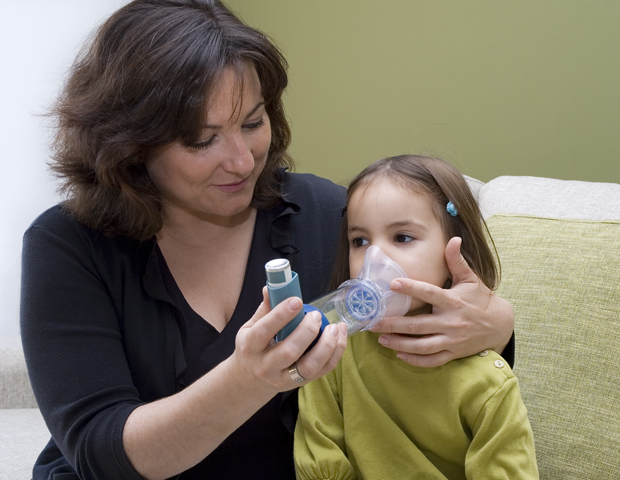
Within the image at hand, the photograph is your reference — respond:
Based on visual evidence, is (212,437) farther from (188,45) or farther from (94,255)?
(188,45)

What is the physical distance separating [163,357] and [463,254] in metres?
0.66

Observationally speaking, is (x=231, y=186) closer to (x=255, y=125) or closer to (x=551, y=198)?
(x=255, y=125)

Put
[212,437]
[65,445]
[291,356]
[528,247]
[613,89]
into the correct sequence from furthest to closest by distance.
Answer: [613,89]
[528,247]
[65,445]
[212,437]
[291,356]

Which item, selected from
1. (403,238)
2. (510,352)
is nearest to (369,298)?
(403,238)

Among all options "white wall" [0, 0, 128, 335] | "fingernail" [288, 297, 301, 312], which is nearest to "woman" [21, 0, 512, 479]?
"fingernail" [288, 297, 301, 312]

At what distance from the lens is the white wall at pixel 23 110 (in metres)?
2.63

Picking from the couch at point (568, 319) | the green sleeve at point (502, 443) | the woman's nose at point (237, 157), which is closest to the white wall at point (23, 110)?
the couch at point (568, 319)

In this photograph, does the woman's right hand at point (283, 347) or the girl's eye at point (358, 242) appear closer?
the woman's right hand at point (283, 347)

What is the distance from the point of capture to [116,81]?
1.20m

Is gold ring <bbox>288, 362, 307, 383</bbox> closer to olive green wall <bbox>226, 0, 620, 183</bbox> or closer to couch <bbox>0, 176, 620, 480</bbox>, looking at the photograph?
couch <bbox>0, 176, 620, 480</bbox>

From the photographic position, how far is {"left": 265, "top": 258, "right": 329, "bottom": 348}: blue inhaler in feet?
2.67

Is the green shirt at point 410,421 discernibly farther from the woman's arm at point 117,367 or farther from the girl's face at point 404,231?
the woman's arm at point 117,367

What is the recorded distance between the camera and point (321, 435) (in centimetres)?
122

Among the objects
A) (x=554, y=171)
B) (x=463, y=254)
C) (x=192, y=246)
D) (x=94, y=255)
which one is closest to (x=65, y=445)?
(x=94, y=255)
